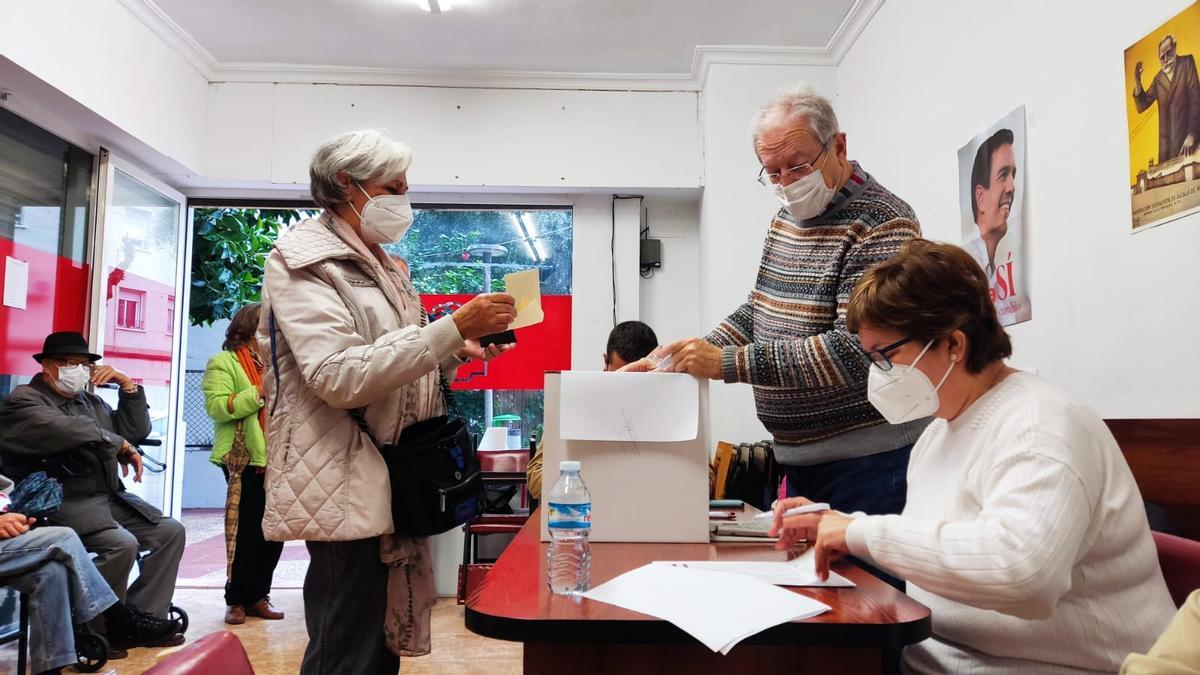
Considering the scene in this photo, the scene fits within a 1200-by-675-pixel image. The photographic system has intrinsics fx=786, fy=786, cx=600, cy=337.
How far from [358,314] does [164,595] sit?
103 inches

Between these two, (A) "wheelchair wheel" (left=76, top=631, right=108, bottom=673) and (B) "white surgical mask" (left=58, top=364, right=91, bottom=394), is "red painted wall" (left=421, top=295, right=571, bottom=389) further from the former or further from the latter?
(A) "wheelchair wheel" (left=76, top=631, right=108, bottom=673)

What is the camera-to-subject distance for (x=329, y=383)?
4.40 ft

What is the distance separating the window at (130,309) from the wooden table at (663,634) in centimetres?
347

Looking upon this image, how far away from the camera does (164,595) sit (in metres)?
3.35

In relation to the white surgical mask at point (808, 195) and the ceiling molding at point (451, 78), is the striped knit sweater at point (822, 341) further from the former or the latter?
the ceiling molding at point (451, 78)

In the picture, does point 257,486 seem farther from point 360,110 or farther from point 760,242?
point 760,242

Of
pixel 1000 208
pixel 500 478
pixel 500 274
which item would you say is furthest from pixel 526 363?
pixel 1000 208

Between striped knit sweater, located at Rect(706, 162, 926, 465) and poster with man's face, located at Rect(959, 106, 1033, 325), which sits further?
poster with man's face, located at Rect(959, 106, 1033, 325)

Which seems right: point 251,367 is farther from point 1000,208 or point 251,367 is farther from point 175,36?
point 1000,208

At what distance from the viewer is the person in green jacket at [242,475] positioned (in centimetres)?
364

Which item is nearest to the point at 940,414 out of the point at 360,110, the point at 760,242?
the point at 760,242

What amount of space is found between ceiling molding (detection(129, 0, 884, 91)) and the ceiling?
3 centimetres

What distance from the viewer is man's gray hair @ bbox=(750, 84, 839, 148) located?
5.31ft

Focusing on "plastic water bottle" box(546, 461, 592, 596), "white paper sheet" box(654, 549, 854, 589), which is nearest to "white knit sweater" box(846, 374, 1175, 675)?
"white paper sheet" box(654, 549, 854, 589)
